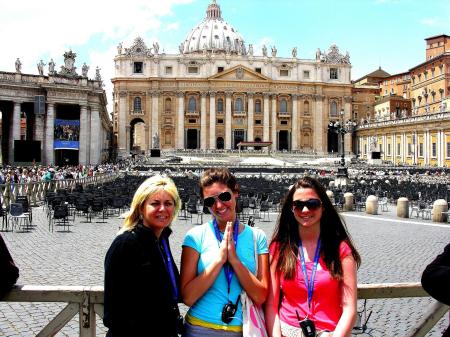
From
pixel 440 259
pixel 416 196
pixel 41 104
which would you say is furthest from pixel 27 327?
pixel 41 104

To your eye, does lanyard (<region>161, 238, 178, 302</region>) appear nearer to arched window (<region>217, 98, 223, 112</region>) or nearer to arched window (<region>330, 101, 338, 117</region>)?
arched window (<region>217, 98, 223, 112</region>)

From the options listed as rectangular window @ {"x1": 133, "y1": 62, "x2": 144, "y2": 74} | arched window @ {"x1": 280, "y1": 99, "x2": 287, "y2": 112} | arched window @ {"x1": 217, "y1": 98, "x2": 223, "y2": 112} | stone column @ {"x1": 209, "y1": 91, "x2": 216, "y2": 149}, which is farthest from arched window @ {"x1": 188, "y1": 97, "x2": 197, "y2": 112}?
arched window @ {"x1": 280, "y1": 99, "x2": 287, "y2": 112}

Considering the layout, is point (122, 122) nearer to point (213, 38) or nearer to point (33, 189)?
point (213, 38)

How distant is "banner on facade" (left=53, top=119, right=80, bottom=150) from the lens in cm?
5009

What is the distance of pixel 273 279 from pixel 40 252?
989 cm

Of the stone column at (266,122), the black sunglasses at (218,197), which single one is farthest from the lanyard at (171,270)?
the stone column at (266,122)

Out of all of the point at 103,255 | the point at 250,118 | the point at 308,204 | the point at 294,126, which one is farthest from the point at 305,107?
the point at 308,204

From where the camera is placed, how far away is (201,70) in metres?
94.5

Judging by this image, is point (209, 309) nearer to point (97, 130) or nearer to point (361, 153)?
point (97, 130)

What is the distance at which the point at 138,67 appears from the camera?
310 ft

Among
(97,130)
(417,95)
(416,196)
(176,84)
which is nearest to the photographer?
(416,196)

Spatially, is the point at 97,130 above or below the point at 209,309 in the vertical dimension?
above

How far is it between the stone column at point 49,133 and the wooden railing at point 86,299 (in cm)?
4789

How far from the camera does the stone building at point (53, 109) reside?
48.0 meters
